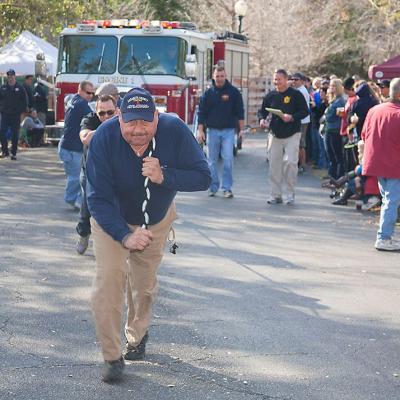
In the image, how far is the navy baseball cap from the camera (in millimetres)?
5703

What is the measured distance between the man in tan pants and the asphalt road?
3.59 feet

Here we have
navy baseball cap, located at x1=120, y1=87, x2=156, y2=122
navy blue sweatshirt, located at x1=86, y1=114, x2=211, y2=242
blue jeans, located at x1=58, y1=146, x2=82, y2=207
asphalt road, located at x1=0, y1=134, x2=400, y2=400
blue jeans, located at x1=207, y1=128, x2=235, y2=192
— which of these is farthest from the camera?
blue jeans, located at x1=207, y1=128, x2=235, y2=192

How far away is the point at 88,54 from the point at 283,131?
20.5 feet

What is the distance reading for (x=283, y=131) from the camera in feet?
47.9

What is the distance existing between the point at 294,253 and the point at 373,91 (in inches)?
200

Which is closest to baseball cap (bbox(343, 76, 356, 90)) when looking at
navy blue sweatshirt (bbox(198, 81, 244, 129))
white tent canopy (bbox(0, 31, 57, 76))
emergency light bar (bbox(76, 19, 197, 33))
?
navy blue sweatshirt (bbox(198, 81, 244, 129))

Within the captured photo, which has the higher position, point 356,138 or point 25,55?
point 25,55

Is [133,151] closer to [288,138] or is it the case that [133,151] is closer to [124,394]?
[124,394]

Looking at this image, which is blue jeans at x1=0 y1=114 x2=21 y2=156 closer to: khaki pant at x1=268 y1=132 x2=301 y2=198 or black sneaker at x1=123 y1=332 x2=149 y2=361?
khaki pant at x1=268 y1=132 x2=301 y2=198

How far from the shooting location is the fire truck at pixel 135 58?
19.1 metres

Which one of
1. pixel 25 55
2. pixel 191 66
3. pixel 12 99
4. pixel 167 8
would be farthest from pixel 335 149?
pixel 167 8

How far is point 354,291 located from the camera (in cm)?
880

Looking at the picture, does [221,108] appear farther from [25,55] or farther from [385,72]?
[25,55]

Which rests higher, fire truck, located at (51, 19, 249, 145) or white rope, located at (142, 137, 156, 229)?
fire truck, located at (51, 19, 249, 145)
